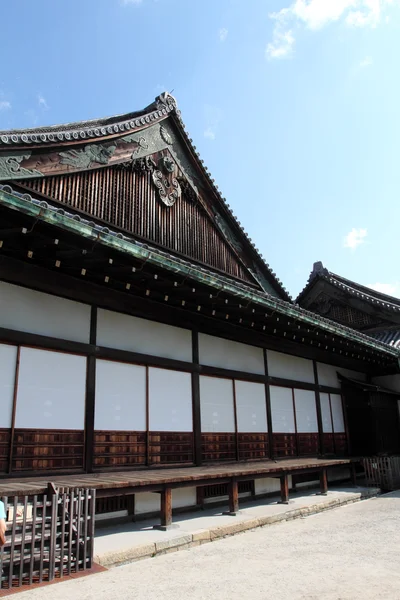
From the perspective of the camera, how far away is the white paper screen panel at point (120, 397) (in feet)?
24.7

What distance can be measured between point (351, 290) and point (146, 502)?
600 inches

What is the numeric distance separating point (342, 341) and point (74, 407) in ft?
27.3

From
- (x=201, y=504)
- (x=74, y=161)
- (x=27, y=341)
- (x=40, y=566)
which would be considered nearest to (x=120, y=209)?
(x=74, y=161)

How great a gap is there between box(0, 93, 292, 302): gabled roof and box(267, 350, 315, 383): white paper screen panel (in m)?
2.81

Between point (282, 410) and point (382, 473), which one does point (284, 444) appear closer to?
point (282, 410)

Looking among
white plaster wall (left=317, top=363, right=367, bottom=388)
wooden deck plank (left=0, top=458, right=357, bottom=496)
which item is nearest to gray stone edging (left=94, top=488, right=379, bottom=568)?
wooden deck plank (left=0, top=458, right=357, bottom=496)

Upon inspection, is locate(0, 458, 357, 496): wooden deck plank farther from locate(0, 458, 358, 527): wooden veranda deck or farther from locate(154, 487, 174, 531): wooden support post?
locate(154, 487, 174, 531): wooden support post

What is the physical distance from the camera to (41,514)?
202 inches

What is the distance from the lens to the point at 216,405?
9.66 meters

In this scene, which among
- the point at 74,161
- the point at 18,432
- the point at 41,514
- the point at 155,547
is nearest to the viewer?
the point at 41,514

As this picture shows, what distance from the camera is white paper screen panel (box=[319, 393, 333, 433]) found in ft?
42.9

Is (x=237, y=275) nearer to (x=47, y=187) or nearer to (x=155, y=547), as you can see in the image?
(x=47, y=187)

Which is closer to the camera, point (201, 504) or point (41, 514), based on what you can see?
point (41, 514)

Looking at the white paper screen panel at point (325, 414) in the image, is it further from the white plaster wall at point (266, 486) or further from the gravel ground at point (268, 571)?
the gravel ground at point (268, 571)
